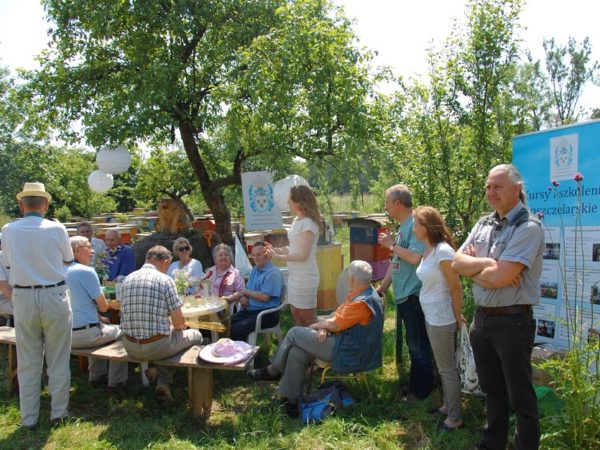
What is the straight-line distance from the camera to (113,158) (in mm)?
6727

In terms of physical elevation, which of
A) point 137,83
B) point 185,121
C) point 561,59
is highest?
point 561,59

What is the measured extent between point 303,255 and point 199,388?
4.58 ft

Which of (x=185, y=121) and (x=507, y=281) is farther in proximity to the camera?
(x=185, y=121)

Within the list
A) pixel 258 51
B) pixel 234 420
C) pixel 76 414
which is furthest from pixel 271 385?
pixel 258 51

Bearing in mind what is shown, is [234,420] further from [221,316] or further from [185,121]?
[185,121]

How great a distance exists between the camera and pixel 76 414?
3.95 meters

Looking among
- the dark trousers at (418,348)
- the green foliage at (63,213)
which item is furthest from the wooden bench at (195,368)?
the green foliage at (63,213)

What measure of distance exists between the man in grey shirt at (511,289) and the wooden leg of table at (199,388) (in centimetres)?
212

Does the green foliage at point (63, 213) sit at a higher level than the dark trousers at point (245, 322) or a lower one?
higher

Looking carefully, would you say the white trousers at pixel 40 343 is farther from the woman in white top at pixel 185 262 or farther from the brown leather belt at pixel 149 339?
the woman in white top at pixel 185 262

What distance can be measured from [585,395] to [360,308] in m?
1.53

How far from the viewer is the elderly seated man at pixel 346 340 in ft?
12.2

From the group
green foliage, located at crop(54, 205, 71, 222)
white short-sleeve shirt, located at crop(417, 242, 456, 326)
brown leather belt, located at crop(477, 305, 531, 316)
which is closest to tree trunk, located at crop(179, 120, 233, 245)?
white short-sleeve shirt, located at crop(417, 242, 456, 326)

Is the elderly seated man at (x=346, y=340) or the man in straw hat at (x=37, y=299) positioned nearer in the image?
the man in straw hat at (x=37, y=299)
